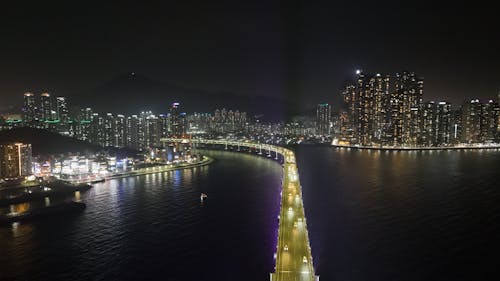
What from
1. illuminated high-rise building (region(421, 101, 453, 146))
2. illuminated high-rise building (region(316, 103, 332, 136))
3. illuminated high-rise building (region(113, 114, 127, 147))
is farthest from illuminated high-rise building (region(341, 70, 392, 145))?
illuminated high-rise building (region(113, 114, 127, 147))

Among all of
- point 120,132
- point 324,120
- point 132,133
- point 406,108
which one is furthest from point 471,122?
point 120,132

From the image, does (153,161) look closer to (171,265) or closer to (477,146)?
(171,265)

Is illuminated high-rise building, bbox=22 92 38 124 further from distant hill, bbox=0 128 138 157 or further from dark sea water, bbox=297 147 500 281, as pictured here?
Answer: dark sea water, bbox=297 147 500 281

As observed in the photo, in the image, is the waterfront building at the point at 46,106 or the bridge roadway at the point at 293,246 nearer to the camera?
the bridge roadway at the point at 293,246

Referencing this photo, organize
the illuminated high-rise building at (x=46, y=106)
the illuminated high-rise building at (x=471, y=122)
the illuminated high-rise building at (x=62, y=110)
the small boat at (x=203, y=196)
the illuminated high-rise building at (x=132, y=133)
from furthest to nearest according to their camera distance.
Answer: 1. the illuminated high-rise building at (x=471, y=122)
2. the illuminated high-rise building at (x=46, y=106)
3. the illuminated high-rise building at (x=62, y=110)
4. the illuminated high-rise building at (x=132, y=133)
5. the small boat at (x=203, y=196)

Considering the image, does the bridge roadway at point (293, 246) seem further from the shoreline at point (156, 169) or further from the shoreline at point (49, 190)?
the shoreline at point (156, 169)

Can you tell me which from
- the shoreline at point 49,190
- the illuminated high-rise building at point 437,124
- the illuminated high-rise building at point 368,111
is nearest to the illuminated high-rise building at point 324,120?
the illuminated high-rise building at point 368,111
